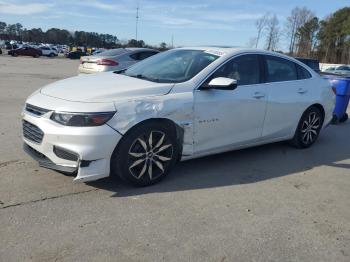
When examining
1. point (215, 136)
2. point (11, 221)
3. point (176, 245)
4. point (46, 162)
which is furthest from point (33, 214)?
point (215, 136)

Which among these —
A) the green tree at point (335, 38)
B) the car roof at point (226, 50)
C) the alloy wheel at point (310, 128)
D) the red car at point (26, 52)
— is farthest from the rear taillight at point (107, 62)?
the green tree at point (335, 38)

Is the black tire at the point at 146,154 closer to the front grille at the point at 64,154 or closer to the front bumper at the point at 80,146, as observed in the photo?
the front bumper at the point at 80,146

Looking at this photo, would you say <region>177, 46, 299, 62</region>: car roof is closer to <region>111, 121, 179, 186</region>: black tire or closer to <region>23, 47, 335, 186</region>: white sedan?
<region>23, 47, 335, 186</region>: white sedan

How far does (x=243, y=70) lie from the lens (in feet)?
18.4

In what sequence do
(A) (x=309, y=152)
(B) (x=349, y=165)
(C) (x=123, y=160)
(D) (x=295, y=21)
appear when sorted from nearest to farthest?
1. (C) (x=123, y=160)
2. (B) (x=349, y=165)
3. (A) (x=309, y=152)
4. (D) (x=295, y=21)

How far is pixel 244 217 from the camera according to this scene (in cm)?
411

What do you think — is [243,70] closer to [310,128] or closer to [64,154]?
[310,128]

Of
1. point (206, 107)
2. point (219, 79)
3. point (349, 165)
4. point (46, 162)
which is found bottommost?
point (349, 165)

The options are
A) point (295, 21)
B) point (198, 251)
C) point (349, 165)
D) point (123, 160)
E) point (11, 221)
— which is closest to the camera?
point (198, 251)

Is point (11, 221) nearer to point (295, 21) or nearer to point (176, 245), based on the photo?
point (176, 245)

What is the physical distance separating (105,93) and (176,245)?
1824 millimetres

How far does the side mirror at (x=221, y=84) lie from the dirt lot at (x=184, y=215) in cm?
112

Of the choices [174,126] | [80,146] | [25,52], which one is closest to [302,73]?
[174,126]

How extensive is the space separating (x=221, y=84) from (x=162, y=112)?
0.85m
